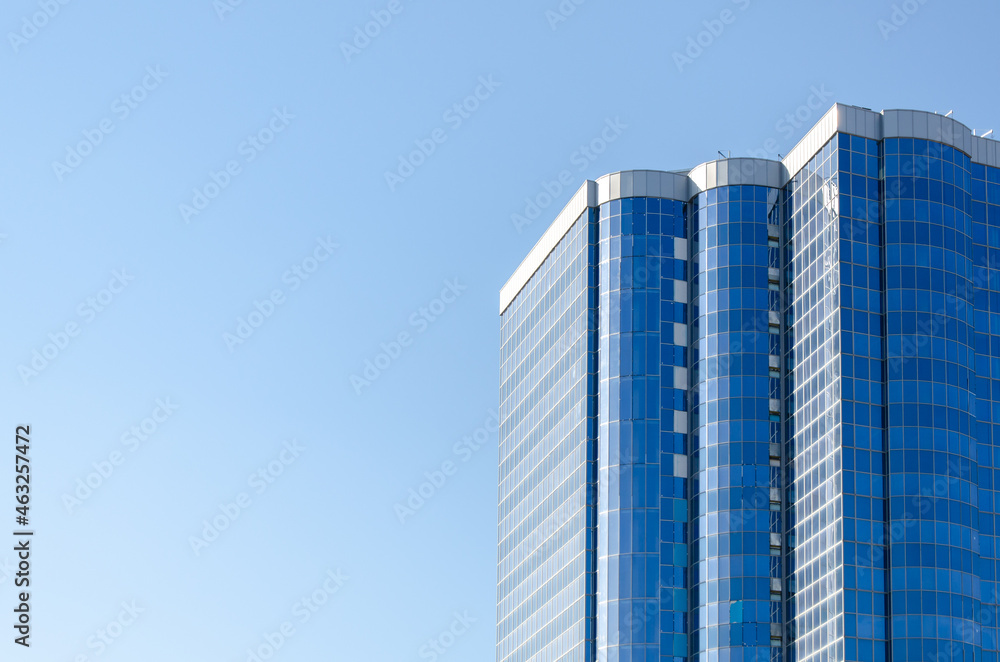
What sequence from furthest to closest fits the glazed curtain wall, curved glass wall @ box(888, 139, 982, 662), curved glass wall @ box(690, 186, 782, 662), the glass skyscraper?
the glazed curtain wall → curved glass wall @ box(690, 186, 782, 662) → the glass skyscraper → curved glass wall @ box(888, 139, 982, 662)

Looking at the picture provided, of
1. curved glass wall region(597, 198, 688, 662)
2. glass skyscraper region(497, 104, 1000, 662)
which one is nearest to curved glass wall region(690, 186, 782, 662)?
glass skyscraper region(497, 104, 1000, 662)

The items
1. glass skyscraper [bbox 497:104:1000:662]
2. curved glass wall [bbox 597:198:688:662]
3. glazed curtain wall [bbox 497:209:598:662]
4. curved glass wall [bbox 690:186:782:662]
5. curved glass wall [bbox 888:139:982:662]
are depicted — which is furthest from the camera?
glazed curtain wall [bbox 497:209:598:662]

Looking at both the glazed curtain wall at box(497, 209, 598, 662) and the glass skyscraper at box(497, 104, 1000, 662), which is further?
the glazed curtain wall at box(497, 209, 598, 662)

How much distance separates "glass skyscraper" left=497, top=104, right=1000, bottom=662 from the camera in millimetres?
130625

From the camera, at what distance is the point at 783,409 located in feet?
472

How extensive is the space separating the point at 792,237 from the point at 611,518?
30494 millimetres

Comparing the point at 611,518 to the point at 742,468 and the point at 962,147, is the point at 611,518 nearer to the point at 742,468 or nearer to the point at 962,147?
the point at 742,468

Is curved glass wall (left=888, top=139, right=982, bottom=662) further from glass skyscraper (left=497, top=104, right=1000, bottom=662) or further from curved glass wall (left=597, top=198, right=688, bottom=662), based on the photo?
curved glass wall (left=597, top=198, right=688, bottom=662)

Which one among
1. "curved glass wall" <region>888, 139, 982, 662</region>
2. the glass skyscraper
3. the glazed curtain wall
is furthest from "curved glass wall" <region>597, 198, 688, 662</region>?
"curved glass wall" <region>888, 139, 982, 662</region>

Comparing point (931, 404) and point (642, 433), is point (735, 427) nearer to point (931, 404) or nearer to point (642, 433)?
point (642, 433)

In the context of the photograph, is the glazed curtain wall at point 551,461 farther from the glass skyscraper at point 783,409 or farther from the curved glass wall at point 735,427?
the curved glass wall at point 735,427

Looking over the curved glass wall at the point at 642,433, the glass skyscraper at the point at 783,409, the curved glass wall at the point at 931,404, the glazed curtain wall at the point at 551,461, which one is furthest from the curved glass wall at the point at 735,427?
the curved glass wall at the point at 931,404

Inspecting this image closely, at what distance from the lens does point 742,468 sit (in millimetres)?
143125

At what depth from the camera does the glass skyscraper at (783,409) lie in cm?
13062
